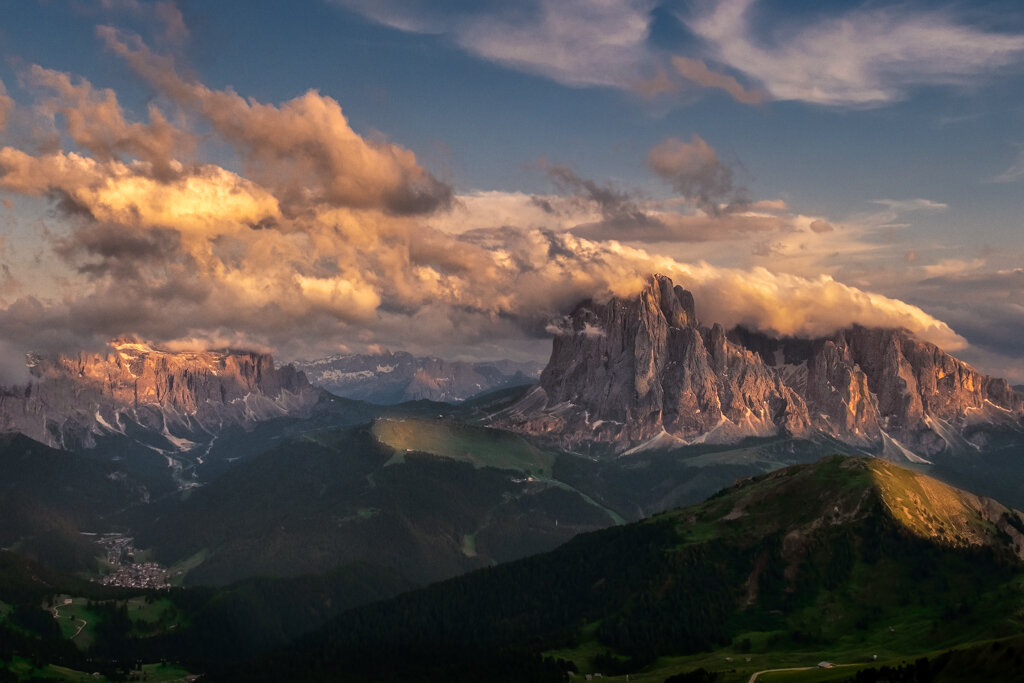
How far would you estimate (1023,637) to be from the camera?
19750 cm

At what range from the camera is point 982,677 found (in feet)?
636

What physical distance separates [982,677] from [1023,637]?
11.9 metres
